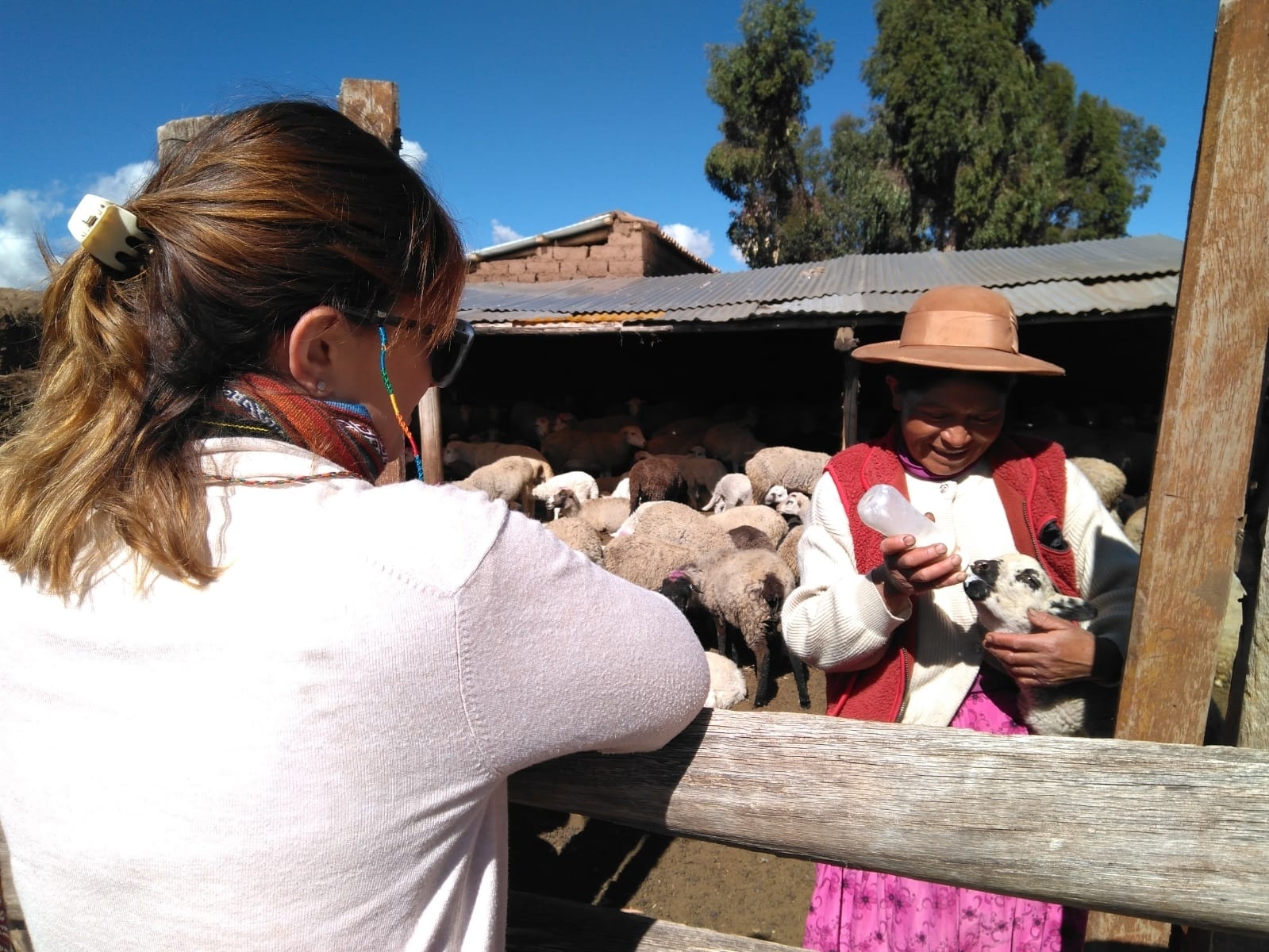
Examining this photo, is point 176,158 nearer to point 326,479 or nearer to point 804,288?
point 326,479

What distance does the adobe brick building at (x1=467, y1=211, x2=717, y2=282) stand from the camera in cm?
1568

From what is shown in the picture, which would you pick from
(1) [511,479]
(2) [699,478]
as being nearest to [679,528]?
(2) [699,478]

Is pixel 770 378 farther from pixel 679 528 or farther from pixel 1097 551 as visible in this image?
pixel 1097 551

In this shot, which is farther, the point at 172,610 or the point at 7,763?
the point at 7,763

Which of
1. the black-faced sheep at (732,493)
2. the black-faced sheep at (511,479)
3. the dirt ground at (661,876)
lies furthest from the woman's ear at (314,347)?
the black-faced sheep at (511,479)

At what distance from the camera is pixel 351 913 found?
80 cm

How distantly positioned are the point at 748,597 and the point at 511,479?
18.3 ft

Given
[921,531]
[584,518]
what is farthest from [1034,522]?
[584,518]

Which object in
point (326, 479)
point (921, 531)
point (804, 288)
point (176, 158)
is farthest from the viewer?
point (804, 288)

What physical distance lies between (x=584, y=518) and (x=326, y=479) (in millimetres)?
8810

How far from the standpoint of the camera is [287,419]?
0.93 meters

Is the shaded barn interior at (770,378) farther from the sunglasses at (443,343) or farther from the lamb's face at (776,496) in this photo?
the sunglasses at (443,343)

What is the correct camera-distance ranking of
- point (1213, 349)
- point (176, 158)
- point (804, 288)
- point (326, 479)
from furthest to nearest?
point (804, 288)
point (1213, 349)
point (176, 158)
point (326, 479)

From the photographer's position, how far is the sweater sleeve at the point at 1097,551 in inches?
71.7
